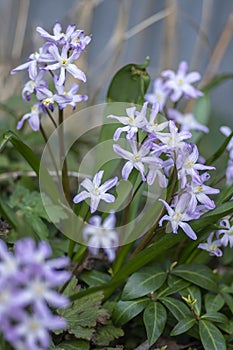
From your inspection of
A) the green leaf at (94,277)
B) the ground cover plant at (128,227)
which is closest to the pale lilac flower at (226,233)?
the ground cover plant at (128,227)

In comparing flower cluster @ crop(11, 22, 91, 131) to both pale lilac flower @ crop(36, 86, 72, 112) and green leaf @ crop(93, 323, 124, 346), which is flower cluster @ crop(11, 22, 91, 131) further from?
green leaf @ crop(93, 323, 124, 346)

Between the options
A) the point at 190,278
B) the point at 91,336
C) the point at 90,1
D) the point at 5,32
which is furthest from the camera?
the point at 5,32

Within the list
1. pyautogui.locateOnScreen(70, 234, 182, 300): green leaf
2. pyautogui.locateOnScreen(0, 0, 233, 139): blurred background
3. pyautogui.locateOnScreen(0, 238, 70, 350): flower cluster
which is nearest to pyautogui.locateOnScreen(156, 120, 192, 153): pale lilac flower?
pyautogui.locateOnScreen(70, 234, 182, 300): green leaf

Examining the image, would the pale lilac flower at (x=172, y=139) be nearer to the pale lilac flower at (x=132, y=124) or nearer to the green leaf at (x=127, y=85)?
the pale lilac flower at (x=132, y=124)

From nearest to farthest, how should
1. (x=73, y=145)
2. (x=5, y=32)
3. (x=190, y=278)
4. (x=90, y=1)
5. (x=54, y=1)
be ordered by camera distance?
(x=190, y=278) → (x=73, y=145) → (x=90, y=1) → (x=5, y=32) → (x=54, y=1)

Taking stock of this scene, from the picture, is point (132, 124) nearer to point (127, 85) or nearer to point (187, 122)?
point (127, 85)

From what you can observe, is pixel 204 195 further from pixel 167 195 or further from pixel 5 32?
pixel 5 32

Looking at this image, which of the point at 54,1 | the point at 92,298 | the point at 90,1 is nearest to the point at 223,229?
the point at 92,298
